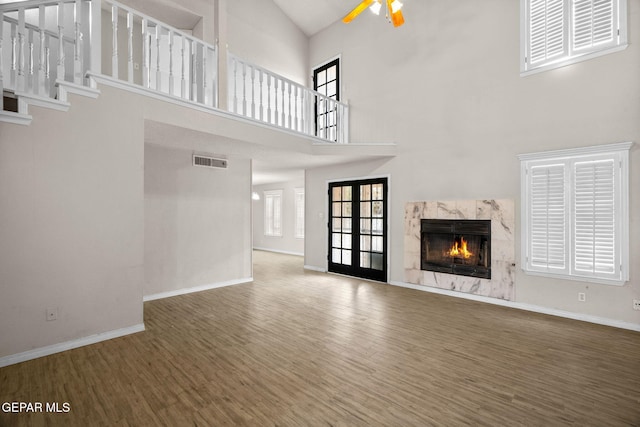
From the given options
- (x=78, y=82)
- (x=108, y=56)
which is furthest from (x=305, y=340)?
(x=108, y=56)

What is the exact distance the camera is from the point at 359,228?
6.79m

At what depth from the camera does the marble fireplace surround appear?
15.4 ft

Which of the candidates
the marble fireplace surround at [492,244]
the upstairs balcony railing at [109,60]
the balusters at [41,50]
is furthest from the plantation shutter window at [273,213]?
the balusters at [41,50]

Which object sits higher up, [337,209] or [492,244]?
[337,209]

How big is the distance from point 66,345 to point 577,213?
613 cm

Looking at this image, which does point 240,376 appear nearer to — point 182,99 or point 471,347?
point 471,347

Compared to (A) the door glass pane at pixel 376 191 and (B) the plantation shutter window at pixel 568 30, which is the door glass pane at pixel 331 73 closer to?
(A) the door glass pane at pixel 376 191

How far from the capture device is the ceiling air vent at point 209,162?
222 inches

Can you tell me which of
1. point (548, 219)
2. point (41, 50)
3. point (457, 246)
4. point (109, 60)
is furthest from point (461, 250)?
point (109, 60)

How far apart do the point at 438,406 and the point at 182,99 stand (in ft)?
13.9

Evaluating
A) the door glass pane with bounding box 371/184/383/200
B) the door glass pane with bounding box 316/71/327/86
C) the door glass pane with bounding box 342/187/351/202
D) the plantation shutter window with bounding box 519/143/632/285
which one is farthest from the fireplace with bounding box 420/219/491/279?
the door glass pane with bounding box 316/71/327/86

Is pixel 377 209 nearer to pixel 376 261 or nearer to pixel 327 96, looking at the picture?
pixel 376 261

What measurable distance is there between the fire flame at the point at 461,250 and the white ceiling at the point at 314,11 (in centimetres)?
571

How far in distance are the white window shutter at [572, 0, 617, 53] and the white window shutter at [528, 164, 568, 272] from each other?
1567 mm
